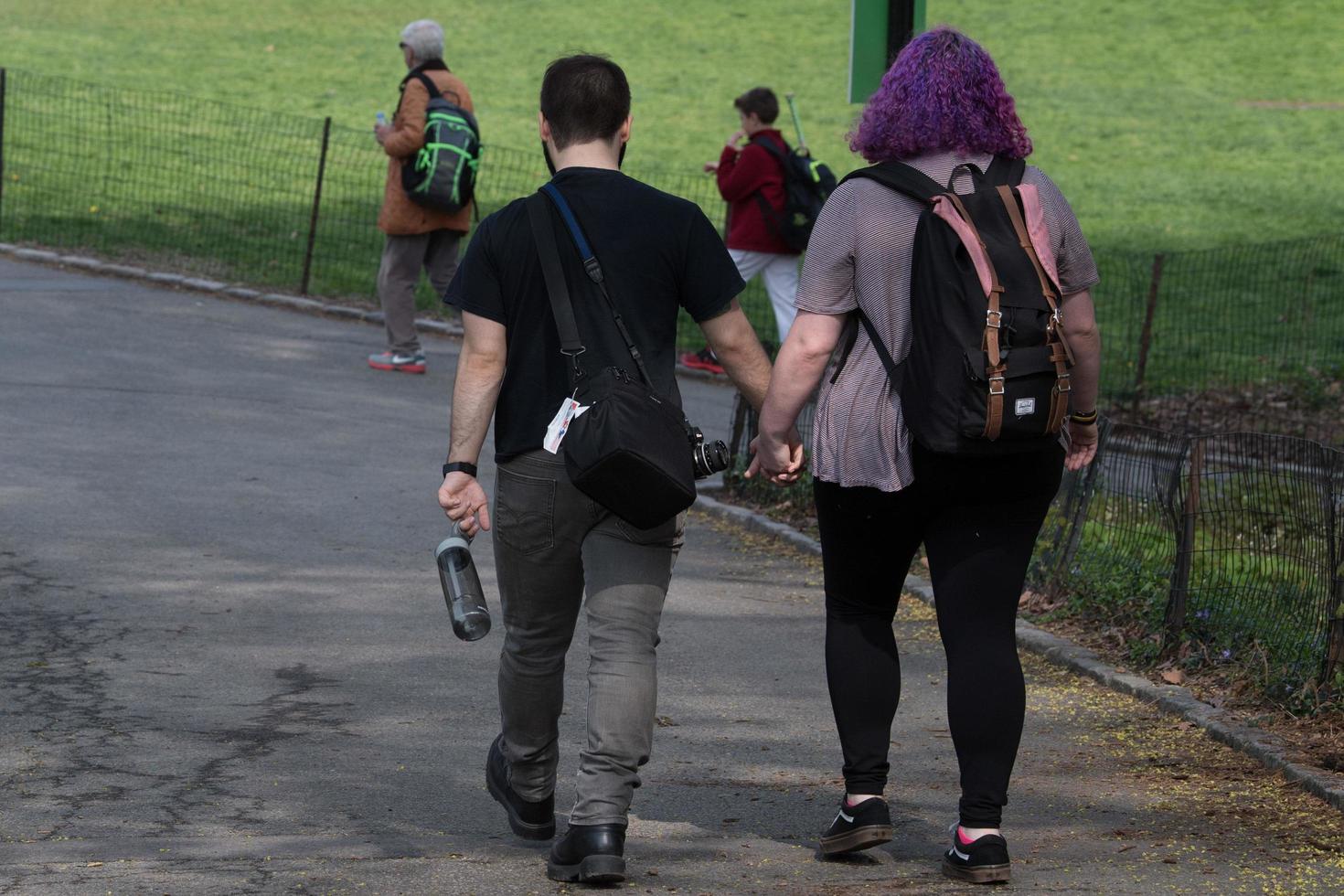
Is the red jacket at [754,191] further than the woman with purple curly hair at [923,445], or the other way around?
the red jacket at [754,191]

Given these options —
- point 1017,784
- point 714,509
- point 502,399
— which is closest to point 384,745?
point 502,399

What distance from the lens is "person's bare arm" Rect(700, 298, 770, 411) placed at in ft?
14.1

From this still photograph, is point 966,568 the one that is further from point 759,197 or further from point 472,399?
point 759,197

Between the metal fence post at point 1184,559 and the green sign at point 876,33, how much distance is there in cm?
203

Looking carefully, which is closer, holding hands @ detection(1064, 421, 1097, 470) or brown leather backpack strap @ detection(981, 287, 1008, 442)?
brown leather backpack strap @ detection(981, 287, 1008, 442)

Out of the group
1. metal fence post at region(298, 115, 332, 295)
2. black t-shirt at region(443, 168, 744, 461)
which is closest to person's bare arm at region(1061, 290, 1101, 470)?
black t-shirt at region(443, 168, 744, 461)

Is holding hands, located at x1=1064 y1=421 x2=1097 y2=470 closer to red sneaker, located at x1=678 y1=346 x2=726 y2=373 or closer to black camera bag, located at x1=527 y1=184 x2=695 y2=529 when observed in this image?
black camera bag, located at x1=527 y1=184 x2=695 y2=529

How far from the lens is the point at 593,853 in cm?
405

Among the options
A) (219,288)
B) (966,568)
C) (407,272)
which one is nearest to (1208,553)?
(966,568)

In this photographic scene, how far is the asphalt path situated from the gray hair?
298 centimetres

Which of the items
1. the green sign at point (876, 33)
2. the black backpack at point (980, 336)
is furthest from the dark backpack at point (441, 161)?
the black backpack at point (980, 336)

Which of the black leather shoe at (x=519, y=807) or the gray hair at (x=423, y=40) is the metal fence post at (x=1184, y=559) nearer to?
the black leather shoe at (x=519, y=807)

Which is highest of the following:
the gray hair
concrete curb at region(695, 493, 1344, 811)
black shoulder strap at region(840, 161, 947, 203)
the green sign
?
the gray hair

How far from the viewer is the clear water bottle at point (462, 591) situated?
4238 mm
